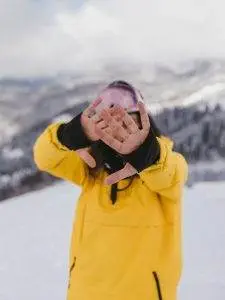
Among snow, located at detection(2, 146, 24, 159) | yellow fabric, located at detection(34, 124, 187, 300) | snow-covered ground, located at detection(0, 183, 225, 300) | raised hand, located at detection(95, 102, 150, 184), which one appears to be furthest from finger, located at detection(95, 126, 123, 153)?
snow, located at detection(2, 146, 24, 159)

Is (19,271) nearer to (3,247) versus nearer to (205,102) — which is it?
(3,247)

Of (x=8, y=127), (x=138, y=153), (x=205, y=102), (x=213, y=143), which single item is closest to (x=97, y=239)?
(x=138, y=153)

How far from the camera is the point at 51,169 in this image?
3.60 ft

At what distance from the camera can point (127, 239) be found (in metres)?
1.05

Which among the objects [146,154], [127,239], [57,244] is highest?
[57,244]

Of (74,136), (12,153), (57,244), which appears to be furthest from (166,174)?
(12,153)

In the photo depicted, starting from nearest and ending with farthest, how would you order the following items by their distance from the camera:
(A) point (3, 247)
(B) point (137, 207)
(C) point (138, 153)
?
(C) point (138, 153), (B) point (137, 207), (A) point (3, 247)

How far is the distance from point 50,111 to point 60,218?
1.47 meters

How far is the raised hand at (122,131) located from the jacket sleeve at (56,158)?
0.11 metres

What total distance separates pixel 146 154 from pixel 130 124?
0.05 meters

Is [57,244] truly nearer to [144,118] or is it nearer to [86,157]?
[86,157]

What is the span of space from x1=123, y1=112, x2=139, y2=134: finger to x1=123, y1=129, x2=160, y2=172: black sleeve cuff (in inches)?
1.0

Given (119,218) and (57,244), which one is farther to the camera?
(57,244)

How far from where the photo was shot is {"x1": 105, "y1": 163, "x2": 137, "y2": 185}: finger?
1.00m
